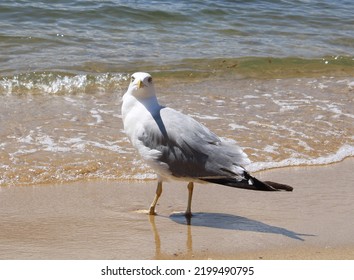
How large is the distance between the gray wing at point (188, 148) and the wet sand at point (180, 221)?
348 mm

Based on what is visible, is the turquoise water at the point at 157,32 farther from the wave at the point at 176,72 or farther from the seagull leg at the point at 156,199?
the seagull leg at the point at 156,199

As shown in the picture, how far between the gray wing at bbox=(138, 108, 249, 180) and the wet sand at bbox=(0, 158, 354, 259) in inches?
13.7

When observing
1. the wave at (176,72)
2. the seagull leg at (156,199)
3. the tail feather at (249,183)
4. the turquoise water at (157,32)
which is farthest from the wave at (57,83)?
the tail feather at (249,183)

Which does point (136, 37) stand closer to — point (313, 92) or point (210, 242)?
point (313, 92)

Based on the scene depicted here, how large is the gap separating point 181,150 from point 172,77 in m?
4.20

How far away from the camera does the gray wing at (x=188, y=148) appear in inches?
188

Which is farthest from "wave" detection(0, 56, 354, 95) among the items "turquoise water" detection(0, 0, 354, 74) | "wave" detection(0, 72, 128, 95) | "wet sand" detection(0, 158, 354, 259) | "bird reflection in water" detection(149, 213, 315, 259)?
A: "bird reflection in water" detection(149, 213, 315, 259)

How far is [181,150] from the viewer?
4.82 metres

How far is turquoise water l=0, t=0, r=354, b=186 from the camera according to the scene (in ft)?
20.2

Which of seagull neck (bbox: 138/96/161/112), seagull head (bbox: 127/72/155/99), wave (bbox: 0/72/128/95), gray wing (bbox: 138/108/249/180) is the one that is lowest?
wave (bbox: 0/72/128/95)

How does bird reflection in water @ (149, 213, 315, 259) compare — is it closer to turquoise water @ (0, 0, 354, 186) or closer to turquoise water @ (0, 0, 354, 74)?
turquoise water @ (0, 0, 354, 186)

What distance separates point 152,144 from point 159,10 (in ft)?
23.9

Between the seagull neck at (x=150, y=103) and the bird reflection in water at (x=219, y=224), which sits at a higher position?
the seagull neck at (x=150, y=103)

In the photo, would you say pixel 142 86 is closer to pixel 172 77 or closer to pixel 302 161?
pixel 302 161
